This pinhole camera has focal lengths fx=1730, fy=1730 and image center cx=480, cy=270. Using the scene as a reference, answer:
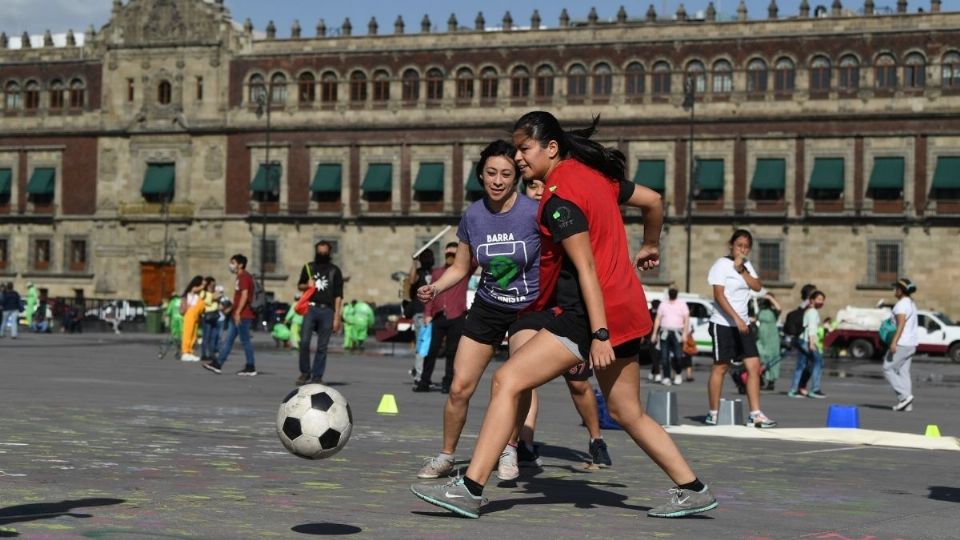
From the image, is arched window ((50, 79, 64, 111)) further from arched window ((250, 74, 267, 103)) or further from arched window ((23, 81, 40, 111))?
arched window ((250, 74, 267, 103))

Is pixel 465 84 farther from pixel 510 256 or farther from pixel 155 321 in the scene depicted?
pixel 510 256

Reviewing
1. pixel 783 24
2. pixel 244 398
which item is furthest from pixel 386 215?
pixel 244 398

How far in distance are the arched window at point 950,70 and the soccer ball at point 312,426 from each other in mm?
56041

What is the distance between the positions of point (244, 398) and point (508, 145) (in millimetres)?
8526

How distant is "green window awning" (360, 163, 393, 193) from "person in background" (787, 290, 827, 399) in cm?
4436

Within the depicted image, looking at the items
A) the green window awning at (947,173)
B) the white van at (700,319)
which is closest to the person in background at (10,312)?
the white van at (700,319)

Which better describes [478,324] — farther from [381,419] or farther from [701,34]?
[701,34]

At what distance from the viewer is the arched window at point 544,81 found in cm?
6669

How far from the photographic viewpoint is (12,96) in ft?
247

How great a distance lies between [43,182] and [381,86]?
51.5 ft

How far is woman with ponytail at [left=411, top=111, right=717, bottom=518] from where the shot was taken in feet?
26.4

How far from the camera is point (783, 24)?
63469 mm

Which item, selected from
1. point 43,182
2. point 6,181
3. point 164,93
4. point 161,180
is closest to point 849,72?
point 164,93

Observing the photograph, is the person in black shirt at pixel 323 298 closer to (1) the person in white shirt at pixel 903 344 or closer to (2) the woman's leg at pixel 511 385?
(1) the person in white shirt at pixel 903 344
